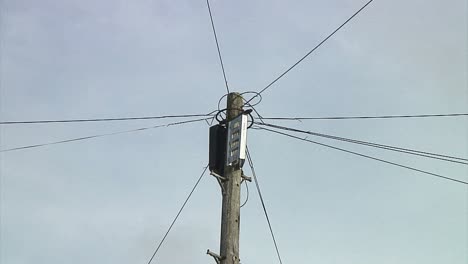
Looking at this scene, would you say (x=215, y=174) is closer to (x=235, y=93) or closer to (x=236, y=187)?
(x=236, y=187)

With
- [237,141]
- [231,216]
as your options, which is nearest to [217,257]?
[231,216]

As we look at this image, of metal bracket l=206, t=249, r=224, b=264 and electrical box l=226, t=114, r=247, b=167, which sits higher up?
electrical box l=226, t=114, r=247, b=167

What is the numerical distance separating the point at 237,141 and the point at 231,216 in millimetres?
1016

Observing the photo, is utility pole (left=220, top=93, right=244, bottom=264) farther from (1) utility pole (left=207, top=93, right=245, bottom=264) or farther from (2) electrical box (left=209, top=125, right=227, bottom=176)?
(2) electrical box (left=209, top=125, right=227, bottom=176)

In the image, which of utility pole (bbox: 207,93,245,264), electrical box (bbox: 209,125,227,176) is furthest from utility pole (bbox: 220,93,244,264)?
electrical box (bbox: 209,125,227,176)

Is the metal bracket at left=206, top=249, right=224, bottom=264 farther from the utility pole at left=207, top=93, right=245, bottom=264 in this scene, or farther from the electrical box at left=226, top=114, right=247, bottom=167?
the electrical box at left=226, top=114, right=247, bottom=167

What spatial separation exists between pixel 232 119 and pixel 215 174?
2.67 ft

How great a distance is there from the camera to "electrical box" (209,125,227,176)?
923 cm

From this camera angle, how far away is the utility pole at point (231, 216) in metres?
8.38

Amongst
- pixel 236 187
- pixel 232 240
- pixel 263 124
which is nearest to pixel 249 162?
→ pixel 263 124

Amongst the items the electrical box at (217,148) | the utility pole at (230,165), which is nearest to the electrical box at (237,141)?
the utility pole at (230,165)

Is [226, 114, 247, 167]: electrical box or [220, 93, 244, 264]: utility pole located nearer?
[220, 93, 244, 264]: utility pole

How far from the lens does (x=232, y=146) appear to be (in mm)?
9172

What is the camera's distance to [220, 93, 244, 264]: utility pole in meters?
8.38
